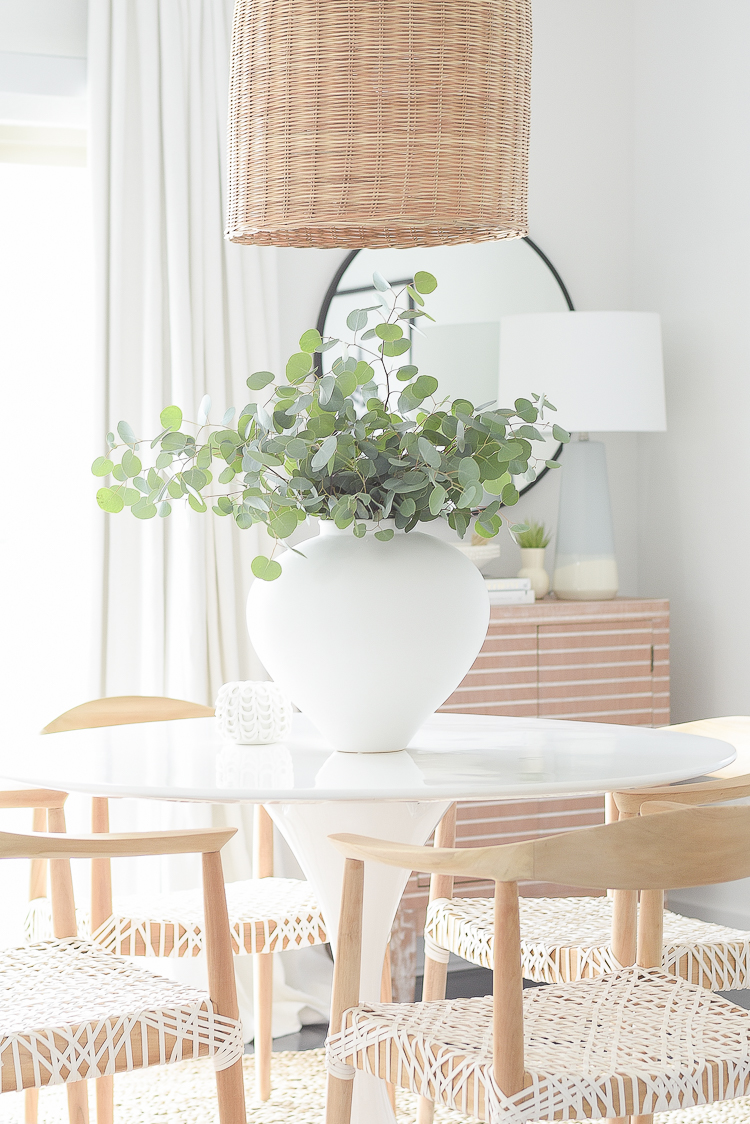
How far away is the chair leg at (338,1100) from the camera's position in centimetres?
163

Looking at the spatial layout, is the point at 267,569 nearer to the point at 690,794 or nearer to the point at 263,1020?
the point at 690,794

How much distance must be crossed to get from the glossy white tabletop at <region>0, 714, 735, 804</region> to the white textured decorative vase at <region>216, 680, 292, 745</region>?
2cm

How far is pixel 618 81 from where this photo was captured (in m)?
4.00

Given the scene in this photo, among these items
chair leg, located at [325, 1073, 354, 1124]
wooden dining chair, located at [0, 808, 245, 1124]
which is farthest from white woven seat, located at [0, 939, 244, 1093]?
chair leg, located at [325, 1073, 354, 1124]

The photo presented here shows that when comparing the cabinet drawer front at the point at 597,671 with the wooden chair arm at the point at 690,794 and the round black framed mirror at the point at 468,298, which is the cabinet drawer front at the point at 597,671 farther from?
A: the wooden chair arm at the point at 690,794

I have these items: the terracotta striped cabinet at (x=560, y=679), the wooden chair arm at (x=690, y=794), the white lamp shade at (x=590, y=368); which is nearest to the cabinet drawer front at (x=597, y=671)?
the terracotta striped cabinet at (x=560, y=679)

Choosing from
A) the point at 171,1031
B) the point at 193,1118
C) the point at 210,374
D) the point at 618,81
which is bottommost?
the point at 193,1118

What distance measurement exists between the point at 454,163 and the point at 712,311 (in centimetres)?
196

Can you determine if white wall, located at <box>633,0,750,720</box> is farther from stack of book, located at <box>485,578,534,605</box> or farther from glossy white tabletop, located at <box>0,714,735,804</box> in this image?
glossy white tabletop, located at <box>0,714,735,804</box>

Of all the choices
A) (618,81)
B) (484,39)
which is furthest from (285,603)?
(618,81)

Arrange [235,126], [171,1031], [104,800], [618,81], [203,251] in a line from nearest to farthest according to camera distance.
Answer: [171,1031], [235,126], [104,800], [203,251], [618,81]

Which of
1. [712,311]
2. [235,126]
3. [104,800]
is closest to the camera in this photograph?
[235,126]

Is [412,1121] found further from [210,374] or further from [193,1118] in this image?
[210,374]

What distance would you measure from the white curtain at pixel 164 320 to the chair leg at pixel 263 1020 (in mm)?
472
